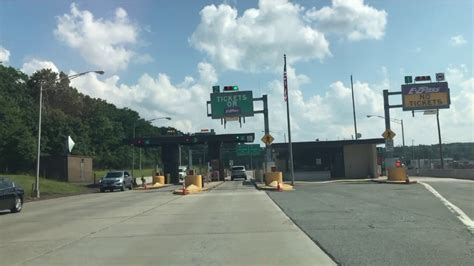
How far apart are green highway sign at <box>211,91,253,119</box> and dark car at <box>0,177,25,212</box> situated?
2631 cm

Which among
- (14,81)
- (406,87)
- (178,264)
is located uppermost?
(14,81)

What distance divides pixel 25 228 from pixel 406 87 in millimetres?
38164

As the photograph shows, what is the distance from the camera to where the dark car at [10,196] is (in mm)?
22261

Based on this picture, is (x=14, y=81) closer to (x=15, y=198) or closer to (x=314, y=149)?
(x=314, y=149)

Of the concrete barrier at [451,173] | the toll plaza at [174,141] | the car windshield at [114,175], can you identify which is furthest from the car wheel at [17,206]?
the toll plaza at [174,141]

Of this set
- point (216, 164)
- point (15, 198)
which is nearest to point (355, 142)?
point (216, 164)

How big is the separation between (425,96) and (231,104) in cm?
1642

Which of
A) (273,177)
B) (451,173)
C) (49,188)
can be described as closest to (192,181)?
(273,177)

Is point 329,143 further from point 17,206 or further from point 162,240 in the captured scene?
point 162,240

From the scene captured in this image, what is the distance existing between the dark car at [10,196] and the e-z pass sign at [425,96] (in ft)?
112

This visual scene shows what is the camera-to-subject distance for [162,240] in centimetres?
1256

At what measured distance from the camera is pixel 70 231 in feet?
49.4

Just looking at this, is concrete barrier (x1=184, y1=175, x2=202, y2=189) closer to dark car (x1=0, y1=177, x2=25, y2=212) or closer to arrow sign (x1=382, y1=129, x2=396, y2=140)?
arrow sign (x1=382, y1=129, x2=396, y2=140)

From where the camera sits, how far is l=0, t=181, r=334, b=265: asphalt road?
10.1 meters
